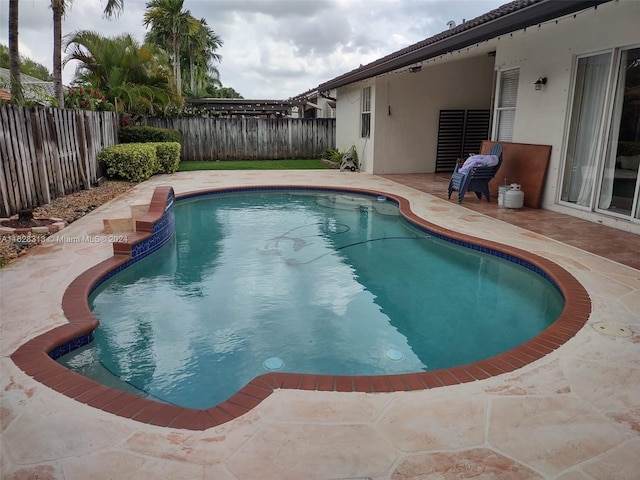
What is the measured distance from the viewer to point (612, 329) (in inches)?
142

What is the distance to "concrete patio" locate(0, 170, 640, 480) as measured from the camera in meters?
2.12

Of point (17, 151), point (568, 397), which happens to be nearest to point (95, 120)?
point (17, 151)

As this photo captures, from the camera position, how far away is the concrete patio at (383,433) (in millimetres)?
2117

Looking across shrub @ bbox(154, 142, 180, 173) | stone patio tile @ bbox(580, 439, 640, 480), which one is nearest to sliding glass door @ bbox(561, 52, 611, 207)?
stone patio tile @ bbox(580, 439, 640, 480)

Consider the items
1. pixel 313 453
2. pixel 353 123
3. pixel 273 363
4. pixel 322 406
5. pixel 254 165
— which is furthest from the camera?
pixel 254 165

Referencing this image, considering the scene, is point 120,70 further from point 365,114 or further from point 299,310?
point 299,310

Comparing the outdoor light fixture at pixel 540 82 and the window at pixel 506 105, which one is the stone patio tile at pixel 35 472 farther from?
the window at pixel 506 105

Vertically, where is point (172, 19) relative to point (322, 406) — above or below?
above

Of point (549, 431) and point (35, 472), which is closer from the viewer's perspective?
point (35, 472)

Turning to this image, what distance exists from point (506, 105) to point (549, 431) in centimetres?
828

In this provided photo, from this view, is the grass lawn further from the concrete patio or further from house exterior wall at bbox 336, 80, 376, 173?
the concrete patio

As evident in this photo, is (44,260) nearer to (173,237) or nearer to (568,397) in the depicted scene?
(173,237)

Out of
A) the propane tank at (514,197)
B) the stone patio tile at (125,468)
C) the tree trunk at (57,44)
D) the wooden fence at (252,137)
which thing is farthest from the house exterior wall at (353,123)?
the stone patio tile at (125,468)

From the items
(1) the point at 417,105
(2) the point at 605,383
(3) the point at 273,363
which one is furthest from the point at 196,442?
(1) the point at 417,105
